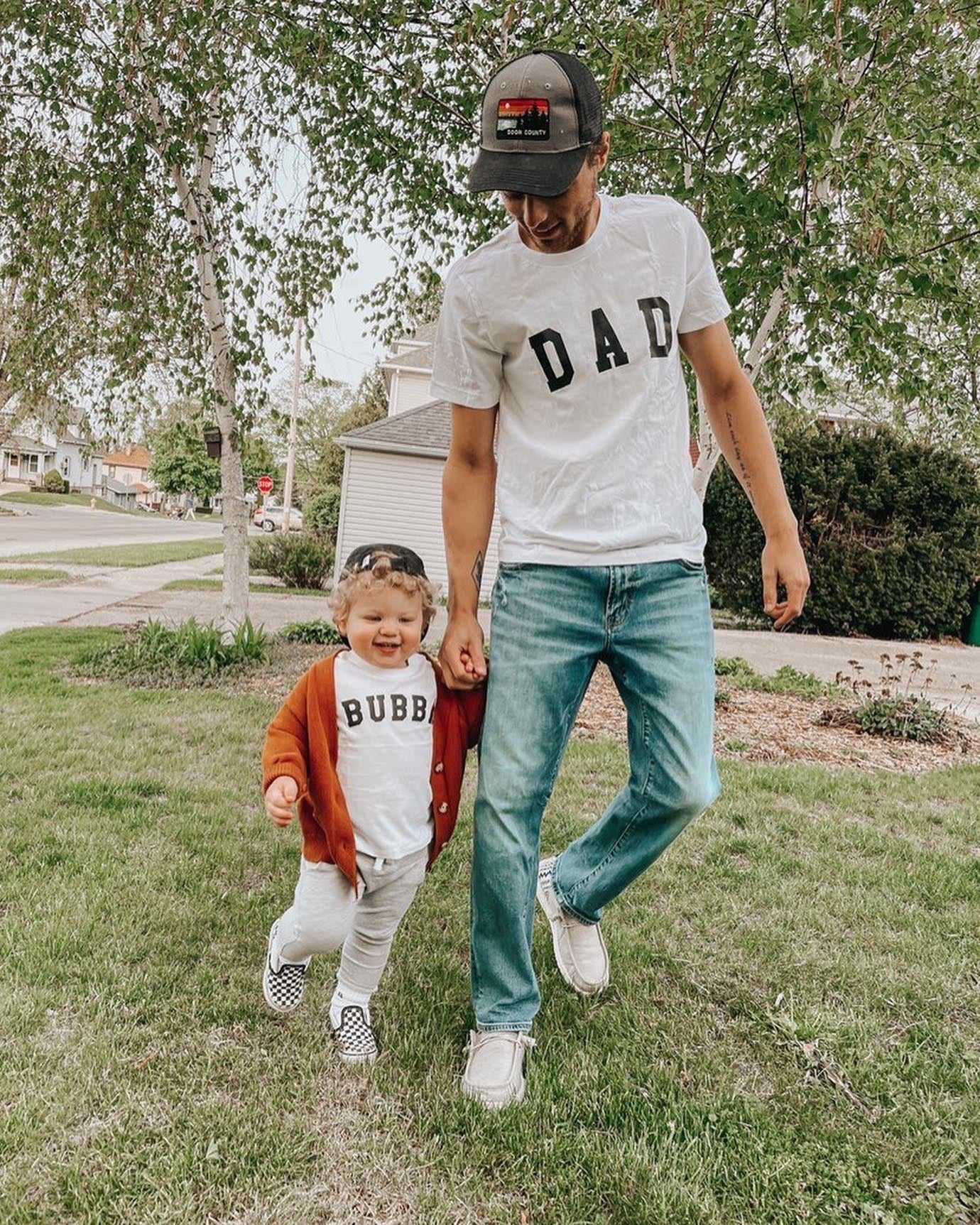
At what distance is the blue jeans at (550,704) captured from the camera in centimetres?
204

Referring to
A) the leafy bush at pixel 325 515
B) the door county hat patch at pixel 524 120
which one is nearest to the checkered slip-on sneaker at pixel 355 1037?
the door county hat patch at pixel 524 120

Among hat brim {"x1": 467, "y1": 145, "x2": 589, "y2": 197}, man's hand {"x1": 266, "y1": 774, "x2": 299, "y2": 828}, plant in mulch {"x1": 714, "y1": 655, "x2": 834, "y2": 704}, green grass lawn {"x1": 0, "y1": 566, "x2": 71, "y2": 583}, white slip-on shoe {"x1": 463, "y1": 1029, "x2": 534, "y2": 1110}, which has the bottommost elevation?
green grass lawn {"x1": 0, "y1": 566, "x2": 71, "y2": 583}

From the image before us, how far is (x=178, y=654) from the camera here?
23.8 feet

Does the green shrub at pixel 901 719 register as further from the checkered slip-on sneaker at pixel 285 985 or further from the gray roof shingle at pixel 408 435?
the gray roof shingle at pixel 408 435

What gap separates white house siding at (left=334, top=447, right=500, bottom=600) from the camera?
16.0m

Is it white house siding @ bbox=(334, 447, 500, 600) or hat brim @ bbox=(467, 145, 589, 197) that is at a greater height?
hat brim @ bbox=(467, 145, 589, 197)

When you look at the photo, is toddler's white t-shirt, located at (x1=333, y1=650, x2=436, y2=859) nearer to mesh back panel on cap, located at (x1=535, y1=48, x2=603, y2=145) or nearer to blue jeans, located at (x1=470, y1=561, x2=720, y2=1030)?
blue jeans, located at (x1=470, y1=561, x2=720, y2=1030)

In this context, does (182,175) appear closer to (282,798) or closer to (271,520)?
(282,798)

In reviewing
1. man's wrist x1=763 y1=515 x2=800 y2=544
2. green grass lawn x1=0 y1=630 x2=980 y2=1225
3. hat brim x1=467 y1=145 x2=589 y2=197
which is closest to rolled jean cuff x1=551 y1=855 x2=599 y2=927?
green grass lawn x1=0 y1=630 x2=980 y2=1225

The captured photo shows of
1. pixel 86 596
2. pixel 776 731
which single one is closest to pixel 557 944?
pixel 776 731

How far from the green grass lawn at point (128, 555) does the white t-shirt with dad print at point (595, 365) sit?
1670 cm

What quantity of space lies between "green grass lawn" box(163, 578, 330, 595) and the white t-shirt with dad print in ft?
40.5

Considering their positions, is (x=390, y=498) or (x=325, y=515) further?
(x=325, y=515)

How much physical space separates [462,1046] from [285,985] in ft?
1.61
